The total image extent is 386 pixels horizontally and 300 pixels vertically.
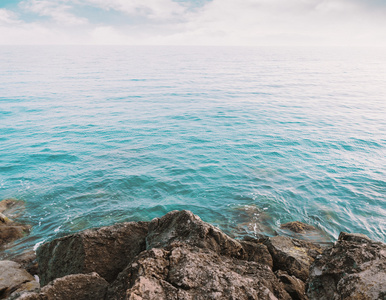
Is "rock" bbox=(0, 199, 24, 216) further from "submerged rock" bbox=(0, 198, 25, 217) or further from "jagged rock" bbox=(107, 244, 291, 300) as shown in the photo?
"jagged rock" bbox=(107, 244, 291, 300)

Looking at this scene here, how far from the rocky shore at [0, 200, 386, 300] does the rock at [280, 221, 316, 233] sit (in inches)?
230

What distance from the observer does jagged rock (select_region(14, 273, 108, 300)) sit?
17.8 feet

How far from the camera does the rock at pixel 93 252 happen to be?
8.07 metres

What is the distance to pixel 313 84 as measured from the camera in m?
72.3

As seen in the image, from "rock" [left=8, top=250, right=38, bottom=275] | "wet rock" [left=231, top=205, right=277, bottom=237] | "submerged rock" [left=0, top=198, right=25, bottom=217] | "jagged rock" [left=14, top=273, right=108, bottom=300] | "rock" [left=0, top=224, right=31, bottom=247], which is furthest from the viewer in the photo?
"submerged rock" [left=0, top=198, right=25, bottom=217]

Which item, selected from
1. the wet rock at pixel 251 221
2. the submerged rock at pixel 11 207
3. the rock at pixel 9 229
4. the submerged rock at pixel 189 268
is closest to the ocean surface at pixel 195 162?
the wet rock at pixel 251 221

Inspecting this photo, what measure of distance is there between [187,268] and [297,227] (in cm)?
1175

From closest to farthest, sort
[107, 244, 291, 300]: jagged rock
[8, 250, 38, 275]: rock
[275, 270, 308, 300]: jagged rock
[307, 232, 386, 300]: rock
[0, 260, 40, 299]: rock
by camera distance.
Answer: [307, 232, 386, 300]: rock < [107, 244, 291, 300]: jagged rock < [275, 270, 308, 300]: jagged rock < [0, 260, 40, 299]: rock < [8, 250, 38, 275]: rock

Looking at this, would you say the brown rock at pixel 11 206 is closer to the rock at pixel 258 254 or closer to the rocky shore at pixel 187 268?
the rocky shore at pixel 187 268

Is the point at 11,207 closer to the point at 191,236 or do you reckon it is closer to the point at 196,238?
the point at 191,236

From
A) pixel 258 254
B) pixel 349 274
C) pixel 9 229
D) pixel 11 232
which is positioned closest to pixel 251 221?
pixel 258 254

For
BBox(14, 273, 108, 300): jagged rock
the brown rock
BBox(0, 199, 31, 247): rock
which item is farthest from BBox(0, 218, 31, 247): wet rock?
BBox(14, 273, 108, 300): jagged rock

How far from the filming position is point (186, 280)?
5453mm

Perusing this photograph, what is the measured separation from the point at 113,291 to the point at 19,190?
17.9 metres
